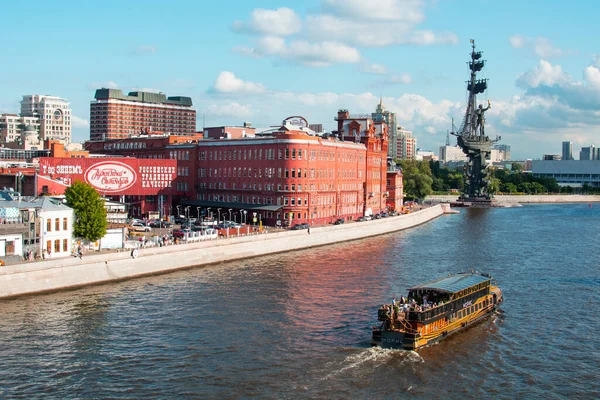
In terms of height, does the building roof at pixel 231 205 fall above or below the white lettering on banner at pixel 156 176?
below

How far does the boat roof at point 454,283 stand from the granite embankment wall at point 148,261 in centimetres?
2913

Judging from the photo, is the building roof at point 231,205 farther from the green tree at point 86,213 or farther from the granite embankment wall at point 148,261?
the green tree at point 86,213

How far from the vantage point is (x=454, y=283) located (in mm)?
51375

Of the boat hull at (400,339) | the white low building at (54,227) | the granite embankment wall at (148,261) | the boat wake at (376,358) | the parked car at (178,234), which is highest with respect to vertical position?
the white low building at (54,227)

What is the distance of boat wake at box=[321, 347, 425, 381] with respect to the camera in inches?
1575

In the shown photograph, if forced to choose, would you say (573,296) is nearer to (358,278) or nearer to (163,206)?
(358,278)

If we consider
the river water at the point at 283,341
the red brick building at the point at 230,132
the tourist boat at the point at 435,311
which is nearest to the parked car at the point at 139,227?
the river water at the point at 283,341

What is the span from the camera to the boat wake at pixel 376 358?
4000 cm

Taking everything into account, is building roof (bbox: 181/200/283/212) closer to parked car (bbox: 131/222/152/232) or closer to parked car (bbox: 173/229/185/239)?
parked car (bbox: 131/222/152/232)

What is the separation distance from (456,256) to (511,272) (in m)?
13.1

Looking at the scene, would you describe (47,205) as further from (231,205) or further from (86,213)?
(231,205)

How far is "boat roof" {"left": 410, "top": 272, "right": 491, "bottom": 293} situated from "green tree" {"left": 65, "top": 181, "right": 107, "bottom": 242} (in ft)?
115

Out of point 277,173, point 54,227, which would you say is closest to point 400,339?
point 54,227

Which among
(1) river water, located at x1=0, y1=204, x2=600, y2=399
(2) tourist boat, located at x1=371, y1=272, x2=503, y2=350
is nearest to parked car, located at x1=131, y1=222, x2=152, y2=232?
(1) river water, located at x1=0, y1=204, x2=600, y2=399
